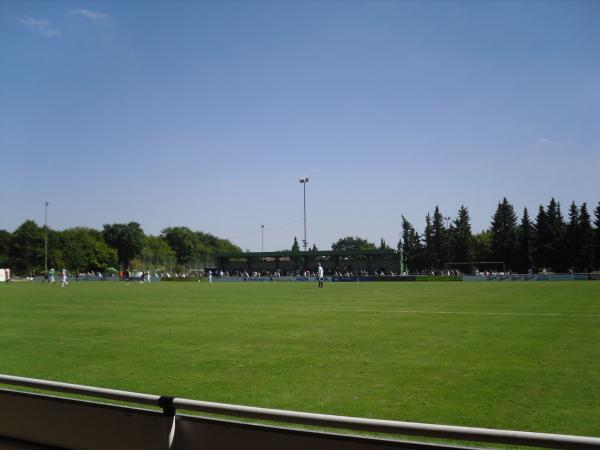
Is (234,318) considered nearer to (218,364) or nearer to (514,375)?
(218,364)

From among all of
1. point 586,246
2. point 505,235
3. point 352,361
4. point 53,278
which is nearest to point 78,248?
point 53,278

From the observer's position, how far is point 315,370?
9.95 metres

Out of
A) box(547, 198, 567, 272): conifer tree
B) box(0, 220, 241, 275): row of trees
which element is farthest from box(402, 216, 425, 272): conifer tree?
box(0, 220, 241, 275): row of trees

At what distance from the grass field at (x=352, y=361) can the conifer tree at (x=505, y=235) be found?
8571 centimetres

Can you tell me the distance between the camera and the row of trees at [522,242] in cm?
9425

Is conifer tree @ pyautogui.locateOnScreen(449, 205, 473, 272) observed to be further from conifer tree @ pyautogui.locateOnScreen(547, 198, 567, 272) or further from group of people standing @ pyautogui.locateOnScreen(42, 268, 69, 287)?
group of people standing @ pyautogui.locateOnScreen(42, 268, 69, 287)

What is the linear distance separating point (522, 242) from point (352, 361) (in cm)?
9822

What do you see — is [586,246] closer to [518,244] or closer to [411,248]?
[518,244]

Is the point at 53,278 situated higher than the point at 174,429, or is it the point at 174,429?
the point at 174,429

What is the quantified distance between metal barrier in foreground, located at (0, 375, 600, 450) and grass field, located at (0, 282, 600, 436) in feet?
9.68

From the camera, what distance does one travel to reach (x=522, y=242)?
100m

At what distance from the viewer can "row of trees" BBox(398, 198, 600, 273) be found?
309ft

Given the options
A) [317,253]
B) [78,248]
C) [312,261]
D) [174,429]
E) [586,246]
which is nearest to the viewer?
[174,429]

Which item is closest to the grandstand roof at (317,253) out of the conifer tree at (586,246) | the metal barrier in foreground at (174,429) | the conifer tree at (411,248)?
the conifer tree at (411,248)
